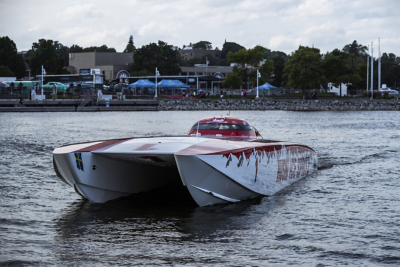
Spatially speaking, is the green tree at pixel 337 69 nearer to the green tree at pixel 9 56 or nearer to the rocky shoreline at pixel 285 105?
the rocky shoreline at pixel 285 105

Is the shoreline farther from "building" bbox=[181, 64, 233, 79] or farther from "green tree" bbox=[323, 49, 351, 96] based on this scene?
"building" bbox=[181, 64, 233, 79]

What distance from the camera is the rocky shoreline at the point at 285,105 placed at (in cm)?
6728

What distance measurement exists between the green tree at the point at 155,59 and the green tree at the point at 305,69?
35.6 m

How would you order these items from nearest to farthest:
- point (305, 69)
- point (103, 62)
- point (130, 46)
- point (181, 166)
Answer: point (181, 166), point (305, 69), point (103, 62), point (130, 46)

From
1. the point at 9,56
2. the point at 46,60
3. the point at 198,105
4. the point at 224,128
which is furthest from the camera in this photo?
the point at 46,60

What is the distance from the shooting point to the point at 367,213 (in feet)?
34.0

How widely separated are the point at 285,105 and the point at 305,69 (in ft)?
40.7

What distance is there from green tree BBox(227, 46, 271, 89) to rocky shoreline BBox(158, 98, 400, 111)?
21999 millimetres

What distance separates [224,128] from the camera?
14.1 metres

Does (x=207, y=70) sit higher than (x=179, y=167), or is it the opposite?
(x=207, y=70)

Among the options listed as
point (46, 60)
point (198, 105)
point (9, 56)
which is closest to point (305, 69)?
point (198, 105)

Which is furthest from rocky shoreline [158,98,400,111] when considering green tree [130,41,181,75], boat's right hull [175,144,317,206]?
boat's right hull [175,144,317,206]

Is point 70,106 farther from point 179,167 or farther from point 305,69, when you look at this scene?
point 179,167

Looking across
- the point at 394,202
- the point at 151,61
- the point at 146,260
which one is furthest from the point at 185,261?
the point at 151,61
